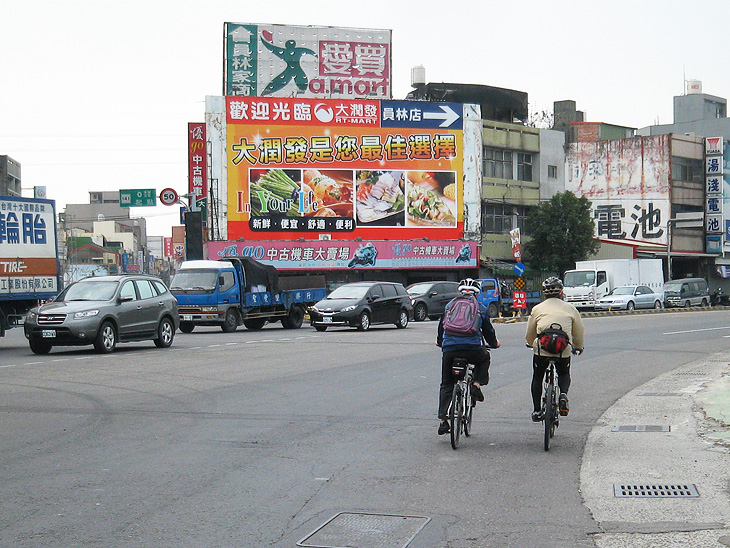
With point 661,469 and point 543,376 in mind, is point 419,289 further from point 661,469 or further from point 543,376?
point 661,469

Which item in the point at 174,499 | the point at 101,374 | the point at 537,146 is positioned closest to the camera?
the point at 174,499

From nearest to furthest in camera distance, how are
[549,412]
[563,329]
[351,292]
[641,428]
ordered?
1. [549,412]
2. [563,329]
3. [641,428]
4. [351,292]

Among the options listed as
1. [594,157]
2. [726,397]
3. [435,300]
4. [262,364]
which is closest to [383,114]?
[435,300]

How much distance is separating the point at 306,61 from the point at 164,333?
32.4 m

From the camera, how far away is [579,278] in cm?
4962

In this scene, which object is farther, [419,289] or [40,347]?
[419,289]

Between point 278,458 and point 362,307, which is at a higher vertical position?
point 278,458

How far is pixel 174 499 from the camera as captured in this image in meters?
6.79

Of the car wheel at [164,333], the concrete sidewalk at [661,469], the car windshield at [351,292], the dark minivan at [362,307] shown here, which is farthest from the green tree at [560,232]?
the concrete sidewalk at [661,469]

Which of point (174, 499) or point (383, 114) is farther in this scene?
point (383, 114)

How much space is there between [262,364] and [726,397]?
8620 millimetres

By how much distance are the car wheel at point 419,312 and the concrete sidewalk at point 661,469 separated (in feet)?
76.5

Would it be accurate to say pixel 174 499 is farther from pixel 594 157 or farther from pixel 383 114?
pixel 594 157

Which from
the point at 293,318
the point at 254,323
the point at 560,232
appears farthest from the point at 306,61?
the point at 254,323
